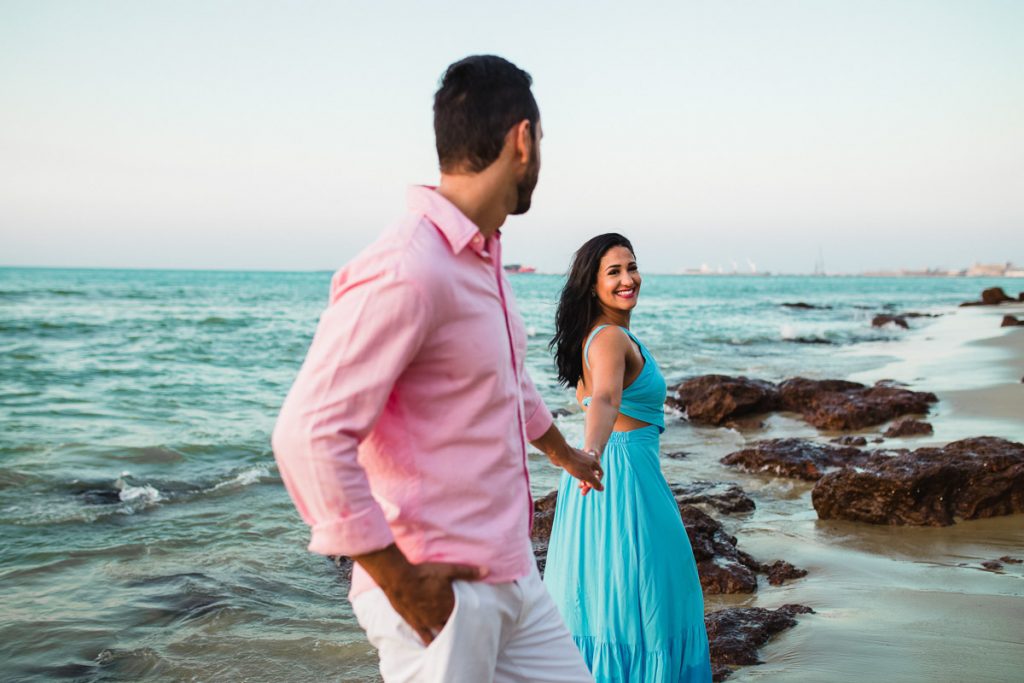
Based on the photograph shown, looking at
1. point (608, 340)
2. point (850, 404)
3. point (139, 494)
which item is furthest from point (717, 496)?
point (139, 494)

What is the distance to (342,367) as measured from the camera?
164cm

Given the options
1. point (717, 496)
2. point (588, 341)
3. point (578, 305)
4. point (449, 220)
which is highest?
point (449, 220)

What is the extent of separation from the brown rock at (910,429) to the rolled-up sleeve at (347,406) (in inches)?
395

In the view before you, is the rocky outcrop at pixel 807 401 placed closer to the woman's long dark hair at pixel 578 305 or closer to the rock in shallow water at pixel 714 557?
the rock in shallow water at pixel 714 557

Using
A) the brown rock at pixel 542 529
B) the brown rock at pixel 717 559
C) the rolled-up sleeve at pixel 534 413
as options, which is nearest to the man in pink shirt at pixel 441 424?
the rolled-up sleeve at pixel 534 413

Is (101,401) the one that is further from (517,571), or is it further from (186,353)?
(517,571)

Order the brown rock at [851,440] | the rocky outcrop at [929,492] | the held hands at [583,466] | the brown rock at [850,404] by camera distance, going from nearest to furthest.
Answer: the held hands at [583,466] → the rocky outcrop at [929,492] → the brown rock at [851,440] → the brown rock at [850,404]

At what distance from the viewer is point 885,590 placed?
210 inches

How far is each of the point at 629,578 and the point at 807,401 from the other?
10235mm

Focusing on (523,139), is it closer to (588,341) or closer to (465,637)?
(465,637)

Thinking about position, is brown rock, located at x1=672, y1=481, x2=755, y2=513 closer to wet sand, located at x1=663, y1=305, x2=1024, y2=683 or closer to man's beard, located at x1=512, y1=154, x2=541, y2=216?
wet sand, located at x1=663, y1=305, x2=1024, y2=683

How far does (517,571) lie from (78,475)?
9.45 metres

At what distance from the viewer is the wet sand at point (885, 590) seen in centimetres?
422

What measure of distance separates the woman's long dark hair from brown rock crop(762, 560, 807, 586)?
7.64 feet
